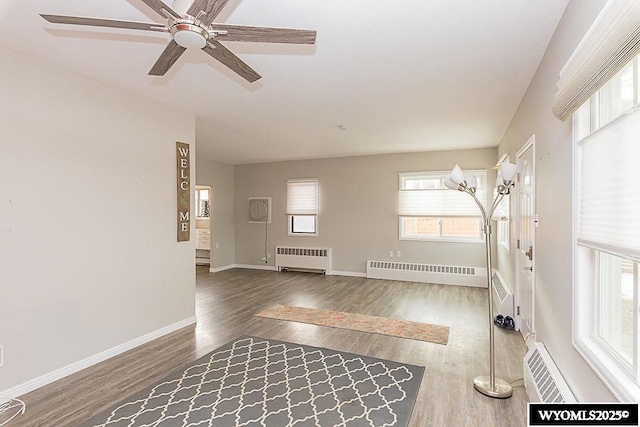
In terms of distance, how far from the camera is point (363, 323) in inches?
163

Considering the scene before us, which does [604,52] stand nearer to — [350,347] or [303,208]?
[350,347]

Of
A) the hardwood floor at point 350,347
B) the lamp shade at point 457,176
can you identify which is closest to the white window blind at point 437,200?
the hardwood floor at point 350,347

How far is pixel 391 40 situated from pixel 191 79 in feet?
6.17

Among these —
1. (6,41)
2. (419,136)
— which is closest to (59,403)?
(6,41)

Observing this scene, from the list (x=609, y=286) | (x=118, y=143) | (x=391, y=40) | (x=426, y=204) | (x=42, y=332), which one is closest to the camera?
(x=609, y=286)

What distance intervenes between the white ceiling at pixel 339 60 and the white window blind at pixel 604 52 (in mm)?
708

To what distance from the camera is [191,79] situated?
3.10 meters

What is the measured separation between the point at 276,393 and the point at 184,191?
262 cm

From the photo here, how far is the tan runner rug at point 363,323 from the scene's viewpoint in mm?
3764

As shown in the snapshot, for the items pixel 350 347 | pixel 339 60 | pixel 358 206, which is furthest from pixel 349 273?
pixel 339 60

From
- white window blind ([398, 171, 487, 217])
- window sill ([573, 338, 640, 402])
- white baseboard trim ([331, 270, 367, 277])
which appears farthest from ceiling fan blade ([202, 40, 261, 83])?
white baseboard trim ([331, 270, 367, 277])

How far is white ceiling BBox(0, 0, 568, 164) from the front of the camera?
6.77 feet

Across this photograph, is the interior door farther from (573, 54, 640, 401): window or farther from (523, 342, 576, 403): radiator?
(573, 54, 640, 401): window

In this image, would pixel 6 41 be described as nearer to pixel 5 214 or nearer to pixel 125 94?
pixel 125 94
